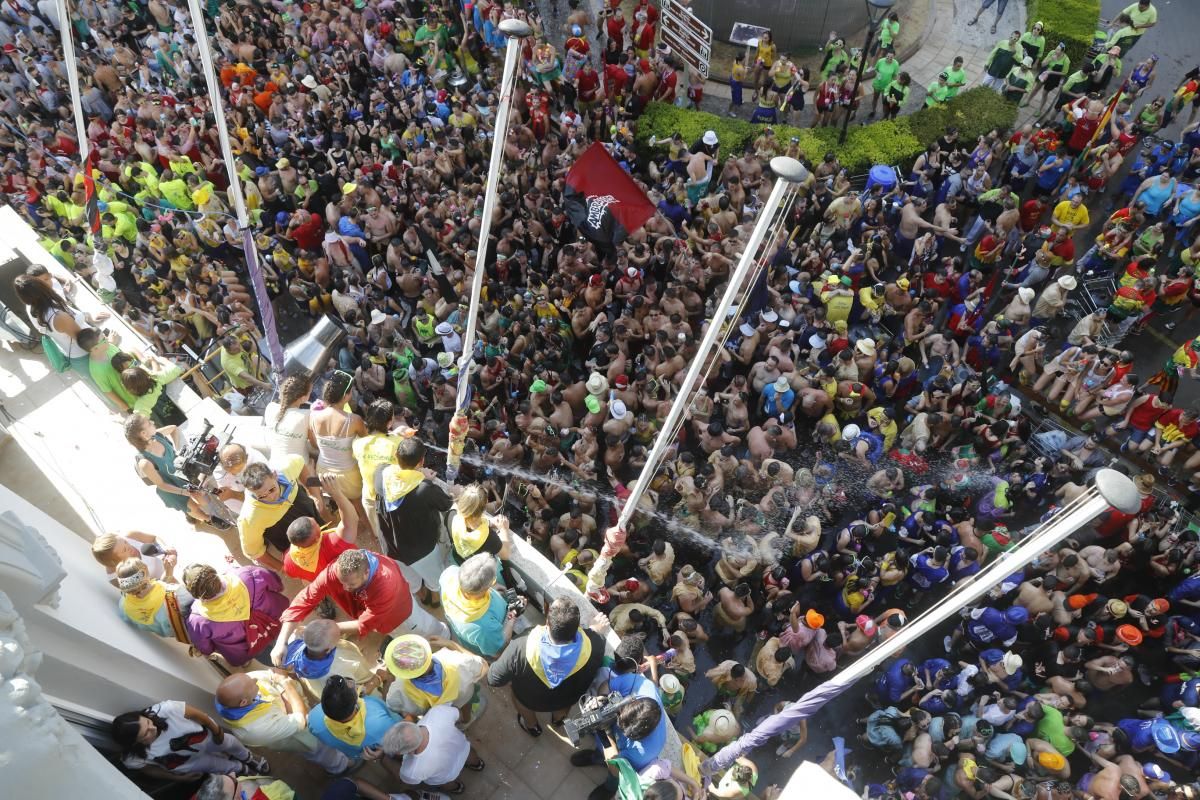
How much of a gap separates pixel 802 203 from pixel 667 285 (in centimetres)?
323

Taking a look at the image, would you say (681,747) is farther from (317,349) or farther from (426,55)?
(426,55)

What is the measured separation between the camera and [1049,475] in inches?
406

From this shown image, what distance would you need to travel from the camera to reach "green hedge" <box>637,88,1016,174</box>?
14.9m

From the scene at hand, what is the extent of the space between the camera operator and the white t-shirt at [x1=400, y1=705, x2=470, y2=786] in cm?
107

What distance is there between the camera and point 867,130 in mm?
15453

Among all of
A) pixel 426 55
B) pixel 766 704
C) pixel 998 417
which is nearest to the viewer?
pixel 766 704

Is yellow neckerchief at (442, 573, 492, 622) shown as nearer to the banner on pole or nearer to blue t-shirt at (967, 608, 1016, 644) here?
blue t-shirt at (967, 608, 1016, 644)

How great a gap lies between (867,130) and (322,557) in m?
13.3

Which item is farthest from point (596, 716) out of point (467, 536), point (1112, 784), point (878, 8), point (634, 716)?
point (878, 8)

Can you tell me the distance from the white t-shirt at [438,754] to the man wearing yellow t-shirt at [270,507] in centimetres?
211

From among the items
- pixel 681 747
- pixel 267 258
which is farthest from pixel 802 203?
pixel 681 747

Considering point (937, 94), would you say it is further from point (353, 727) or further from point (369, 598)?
point (353, 727)

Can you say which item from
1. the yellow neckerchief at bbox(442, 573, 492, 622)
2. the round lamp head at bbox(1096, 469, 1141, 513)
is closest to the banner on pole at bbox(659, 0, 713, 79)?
the yellow neckerchief at bbox(442, 573, 492, 622)

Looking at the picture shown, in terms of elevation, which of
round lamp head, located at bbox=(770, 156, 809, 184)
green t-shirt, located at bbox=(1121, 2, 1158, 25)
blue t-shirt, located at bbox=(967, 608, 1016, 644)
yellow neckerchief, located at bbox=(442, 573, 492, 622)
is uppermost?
green t-shirt, located at bbox=(1121, 2, 1158, 25)
